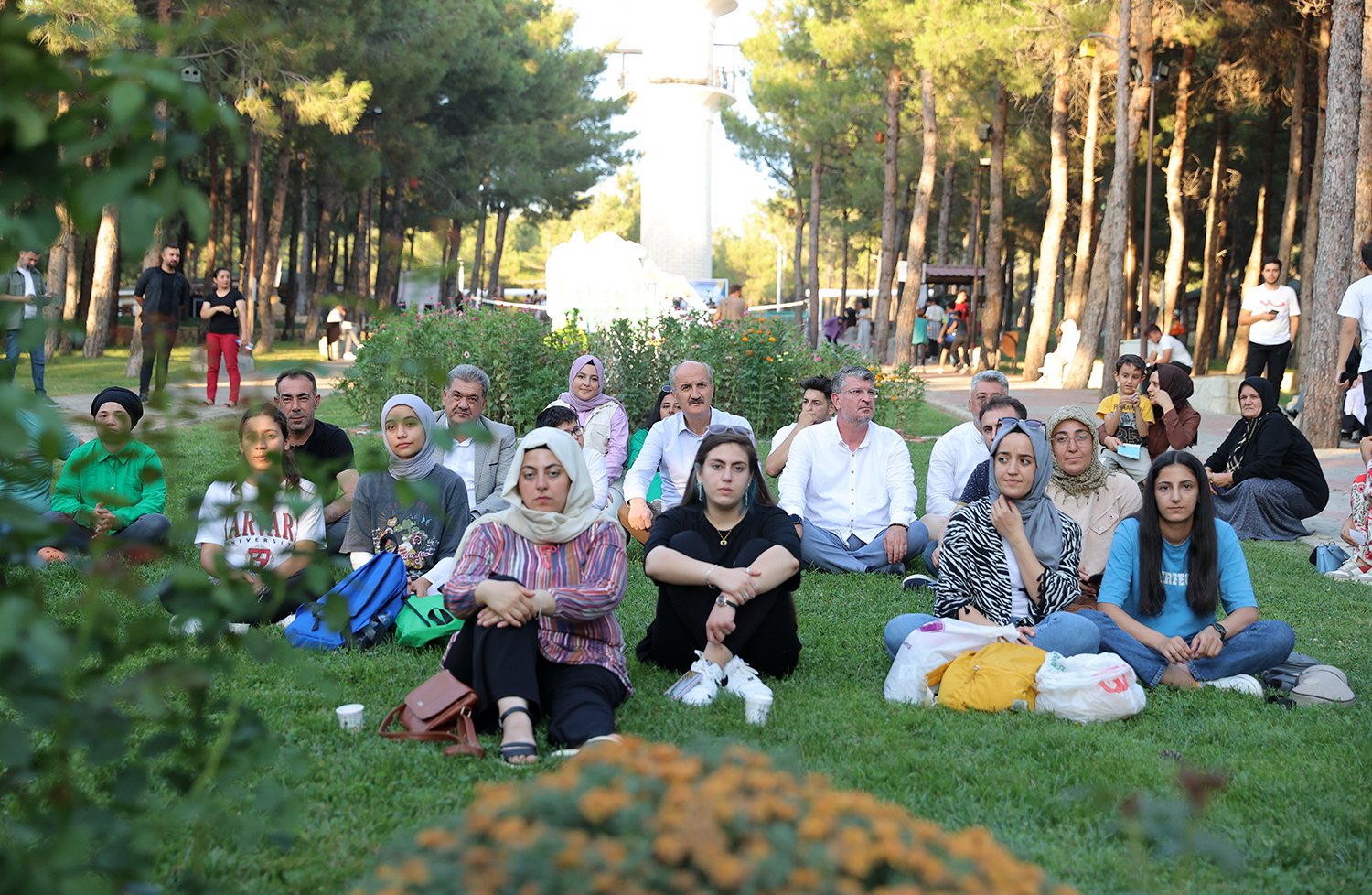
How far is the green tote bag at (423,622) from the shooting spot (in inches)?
199

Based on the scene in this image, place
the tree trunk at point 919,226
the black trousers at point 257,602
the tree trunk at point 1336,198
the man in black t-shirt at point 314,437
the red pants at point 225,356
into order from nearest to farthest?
the black trousers at point 257,602 < the man in black t-shirt at point 314,437 < the tree trunk at point 1336,198 < the red pants at point 225,356 < the tree trunk at point 919,226

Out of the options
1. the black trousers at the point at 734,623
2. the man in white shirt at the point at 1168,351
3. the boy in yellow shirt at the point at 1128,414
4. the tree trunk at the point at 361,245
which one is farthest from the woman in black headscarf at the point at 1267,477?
the tree trunk at the point at 361,245

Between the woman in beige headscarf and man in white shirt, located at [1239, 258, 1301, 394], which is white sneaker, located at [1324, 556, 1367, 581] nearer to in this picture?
the woman in beige headscarf

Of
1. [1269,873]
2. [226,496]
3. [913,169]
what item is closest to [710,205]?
[913,169]

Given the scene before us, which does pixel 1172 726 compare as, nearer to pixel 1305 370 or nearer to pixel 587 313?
pixel 1305 370

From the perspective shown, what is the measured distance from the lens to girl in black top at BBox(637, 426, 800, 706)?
448 cm

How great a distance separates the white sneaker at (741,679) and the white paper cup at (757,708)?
0.24 ft

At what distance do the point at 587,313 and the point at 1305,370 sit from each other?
990cm

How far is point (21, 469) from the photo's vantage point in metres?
1.87

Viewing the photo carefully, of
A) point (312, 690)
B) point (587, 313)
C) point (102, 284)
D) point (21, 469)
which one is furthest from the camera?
point (102, 284)

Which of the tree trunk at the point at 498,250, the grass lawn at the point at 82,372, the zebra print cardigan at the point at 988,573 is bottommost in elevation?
the zebra print cardigan at the point at 988,573

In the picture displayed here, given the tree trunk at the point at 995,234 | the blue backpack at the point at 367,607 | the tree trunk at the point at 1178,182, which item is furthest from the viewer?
the tree trunk at the point at 995,234

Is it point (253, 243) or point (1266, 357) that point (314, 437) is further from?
point (253, 243)

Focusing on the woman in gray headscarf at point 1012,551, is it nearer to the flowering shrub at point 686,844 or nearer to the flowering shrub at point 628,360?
the flowering shrub at point 686,844
